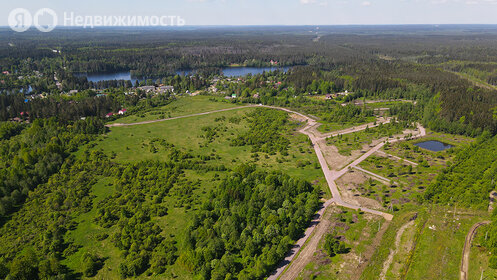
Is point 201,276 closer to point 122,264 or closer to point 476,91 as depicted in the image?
point 122,264

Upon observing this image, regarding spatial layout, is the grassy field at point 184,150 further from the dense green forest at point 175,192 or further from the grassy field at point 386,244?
the grassy field at point 386,244

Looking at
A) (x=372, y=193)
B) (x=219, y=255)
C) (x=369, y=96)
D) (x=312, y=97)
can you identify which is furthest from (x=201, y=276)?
(x=369, y=96)

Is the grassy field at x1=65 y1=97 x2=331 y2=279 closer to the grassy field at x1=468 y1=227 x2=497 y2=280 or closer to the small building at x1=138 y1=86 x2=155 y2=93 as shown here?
the grassy field at x1=468 y1=227 x2=497 y2=280

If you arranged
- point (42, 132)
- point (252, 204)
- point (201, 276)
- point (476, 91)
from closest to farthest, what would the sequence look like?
point (201, 276) < point (252, 204) < point (42, 132) < point (476, 91)

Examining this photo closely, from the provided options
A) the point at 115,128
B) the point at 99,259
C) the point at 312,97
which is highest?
the point at 312,97

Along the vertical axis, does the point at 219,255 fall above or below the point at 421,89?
below

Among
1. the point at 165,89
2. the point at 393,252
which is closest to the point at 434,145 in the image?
the point at 393,252

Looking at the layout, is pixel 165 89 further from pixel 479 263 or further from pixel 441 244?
pixel 479 263

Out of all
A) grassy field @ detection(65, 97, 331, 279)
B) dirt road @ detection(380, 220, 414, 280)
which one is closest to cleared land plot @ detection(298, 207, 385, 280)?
dirt road @ detection(380, 220, 414, 280)
